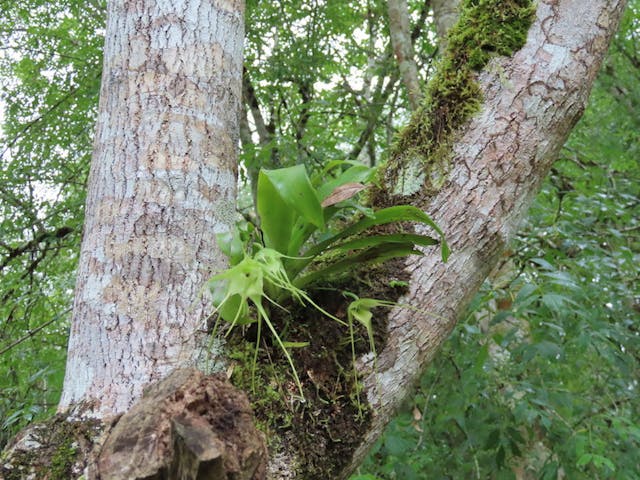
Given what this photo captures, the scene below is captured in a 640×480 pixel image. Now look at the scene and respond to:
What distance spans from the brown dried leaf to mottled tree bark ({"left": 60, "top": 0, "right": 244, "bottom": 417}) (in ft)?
0.84

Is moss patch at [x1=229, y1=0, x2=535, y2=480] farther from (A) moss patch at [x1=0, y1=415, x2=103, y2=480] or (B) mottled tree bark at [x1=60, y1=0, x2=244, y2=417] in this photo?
(A) moss patch at [x1=0, y1=415, x2=103, y2=480]

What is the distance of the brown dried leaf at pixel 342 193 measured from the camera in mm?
1168

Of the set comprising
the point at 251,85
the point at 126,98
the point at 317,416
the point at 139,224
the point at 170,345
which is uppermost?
the point at 251,85

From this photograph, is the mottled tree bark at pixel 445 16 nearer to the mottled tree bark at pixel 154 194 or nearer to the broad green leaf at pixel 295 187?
the mottled tree bark at pixel 154 194

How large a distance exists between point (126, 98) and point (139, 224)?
1.07ft

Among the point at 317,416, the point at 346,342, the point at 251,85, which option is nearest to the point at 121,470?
the point at 317,416

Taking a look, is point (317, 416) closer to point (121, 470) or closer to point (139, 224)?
point (121, 470)

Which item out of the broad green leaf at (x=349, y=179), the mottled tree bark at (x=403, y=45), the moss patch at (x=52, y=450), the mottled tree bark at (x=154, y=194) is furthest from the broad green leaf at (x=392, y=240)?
the mottled tree bark at (x=403, y=45)

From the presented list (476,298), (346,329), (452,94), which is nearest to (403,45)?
(476,298)

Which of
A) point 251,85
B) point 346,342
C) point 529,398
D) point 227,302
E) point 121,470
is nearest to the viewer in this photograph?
point 121,470

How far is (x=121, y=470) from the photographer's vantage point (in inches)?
34.8

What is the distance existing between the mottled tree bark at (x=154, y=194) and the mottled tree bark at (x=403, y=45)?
8.48ft

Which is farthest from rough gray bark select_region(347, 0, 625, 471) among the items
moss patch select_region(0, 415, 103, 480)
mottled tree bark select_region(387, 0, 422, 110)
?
mottled tree bark select_region(387, 0, 422, 110)

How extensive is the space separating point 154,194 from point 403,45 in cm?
321
